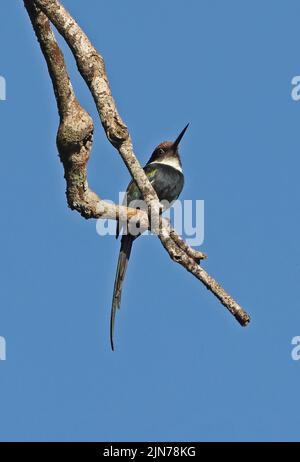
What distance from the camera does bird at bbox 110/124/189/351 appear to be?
6.21 metres

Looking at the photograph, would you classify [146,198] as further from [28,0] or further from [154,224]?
[28,0]

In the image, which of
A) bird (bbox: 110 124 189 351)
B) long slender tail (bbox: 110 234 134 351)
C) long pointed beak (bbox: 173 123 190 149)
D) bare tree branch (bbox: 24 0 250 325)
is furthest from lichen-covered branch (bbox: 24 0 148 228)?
long pointed beak (bbox: 173 123 190 149)

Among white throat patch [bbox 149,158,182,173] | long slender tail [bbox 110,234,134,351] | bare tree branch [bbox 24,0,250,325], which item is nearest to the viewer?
bare tree branch [bbox 24,0,250,325]

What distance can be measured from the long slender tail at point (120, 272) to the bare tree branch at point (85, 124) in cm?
204

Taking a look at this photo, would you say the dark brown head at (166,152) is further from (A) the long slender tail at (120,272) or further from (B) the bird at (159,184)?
(A) the long slender tail at (120,272)

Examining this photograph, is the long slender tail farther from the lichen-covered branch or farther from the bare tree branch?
the bare tree branch

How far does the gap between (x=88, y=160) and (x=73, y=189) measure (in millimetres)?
167

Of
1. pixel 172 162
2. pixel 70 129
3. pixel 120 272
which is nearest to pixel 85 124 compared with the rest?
pixel 70 129

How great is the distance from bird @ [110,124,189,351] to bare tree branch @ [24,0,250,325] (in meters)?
2.19

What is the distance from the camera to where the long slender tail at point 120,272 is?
18.5 feet

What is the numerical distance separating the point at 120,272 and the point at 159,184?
1361 mm

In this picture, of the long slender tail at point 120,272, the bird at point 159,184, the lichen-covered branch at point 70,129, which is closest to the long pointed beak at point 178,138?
the bird at point 159,184

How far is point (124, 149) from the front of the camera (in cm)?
340

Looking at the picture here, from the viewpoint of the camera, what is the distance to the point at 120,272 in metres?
6.40
